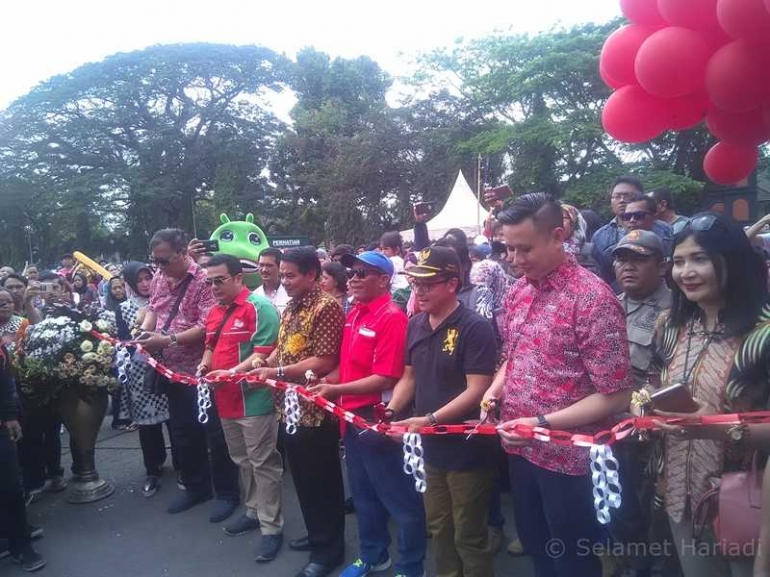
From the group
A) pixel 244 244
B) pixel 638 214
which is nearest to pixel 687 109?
pixel 638 214

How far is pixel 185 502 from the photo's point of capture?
4.66 metres

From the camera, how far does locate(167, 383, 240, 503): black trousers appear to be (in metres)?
4.56

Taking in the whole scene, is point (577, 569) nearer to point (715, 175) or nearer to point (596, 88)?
point (715, 175)

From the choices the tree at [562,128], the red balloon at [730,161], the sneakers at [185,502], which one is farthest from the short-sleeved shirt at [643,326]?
the tree at [562,128]

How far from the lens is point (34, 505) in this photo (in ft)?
16.1

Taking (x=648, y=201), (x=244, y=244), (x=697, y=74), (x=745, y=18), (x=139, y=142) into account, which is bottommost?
(x=648, y=201)

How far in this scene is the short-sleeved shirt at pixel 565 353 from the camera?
2148mm

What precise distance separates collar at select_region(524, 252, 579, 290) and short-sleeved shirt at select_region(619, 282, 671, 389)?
825 millimetres

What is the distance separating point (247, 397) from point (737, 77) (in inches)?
135

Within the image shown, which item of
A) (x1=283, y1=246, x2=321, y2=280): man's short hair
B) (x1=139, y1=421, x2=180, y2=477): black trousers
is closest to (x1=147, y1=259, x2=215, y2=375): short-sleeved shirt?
(x1=139, y1=421, x2=180, y2=477): black trousers

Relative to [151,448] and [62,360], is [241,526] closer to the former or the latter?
[151,448]

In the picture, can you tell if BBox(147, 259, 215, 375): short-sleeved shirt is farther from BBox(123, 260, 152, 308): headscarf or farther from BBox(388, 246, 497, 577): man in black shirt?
BBox(388, 246, 497, 577): man in black shirt

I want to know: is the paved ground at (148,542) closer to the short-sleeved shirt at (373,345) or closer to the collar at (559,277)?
the short-sleeved shirt at (373,345)

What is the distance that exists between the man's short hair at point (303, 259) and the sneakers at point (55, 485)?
143 inches
